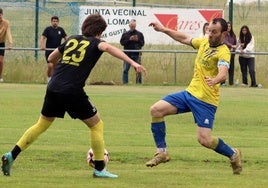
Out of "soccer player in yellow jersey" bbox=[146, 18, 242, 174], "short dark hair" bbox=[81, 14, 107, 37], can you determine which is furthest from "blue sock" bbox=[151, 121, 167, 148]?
"short dark hair" bbox=[81, 14, 107, 37]

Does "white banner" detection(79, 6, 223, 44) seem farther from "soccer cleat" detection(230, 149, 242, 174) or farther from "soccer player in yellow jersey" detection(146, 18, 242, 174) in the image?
"soccer cleat" detection(230, 149, 242, 174)

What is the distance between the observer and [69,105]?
10.8 m

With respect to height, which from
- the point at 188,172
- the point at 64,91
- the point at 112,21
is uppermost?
the point at 112,21

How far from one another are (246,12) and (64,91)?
1107 inches

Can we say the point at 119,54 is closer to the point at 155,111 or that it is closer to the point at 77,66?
the point at 77,66

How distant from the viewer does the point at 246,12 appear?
1501 inches

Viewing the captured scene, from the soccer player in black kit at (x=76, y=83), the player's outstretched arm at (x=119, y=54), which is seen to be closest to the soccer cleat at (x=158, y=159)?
the soccer player in black kit at (x=76, y=83)

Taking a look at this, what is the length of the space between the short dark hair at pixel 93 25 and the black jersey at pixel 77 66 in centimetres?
8

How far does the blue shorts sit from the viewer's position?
38.0 ft

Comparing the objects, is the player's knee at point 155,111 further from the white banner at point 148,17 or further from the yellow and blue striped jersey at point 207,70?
the white banner at point 148,17

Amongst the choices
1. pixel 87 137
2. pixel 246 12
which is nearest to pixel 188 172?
pixel 87 137

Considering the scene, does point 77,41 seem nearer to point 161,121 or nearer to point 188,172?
point 161,121

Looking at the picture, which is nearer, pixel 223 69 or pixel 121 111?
pixel 223 69

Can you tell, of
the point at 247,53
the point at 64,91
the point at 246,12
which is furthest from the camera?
the point at 246,12
